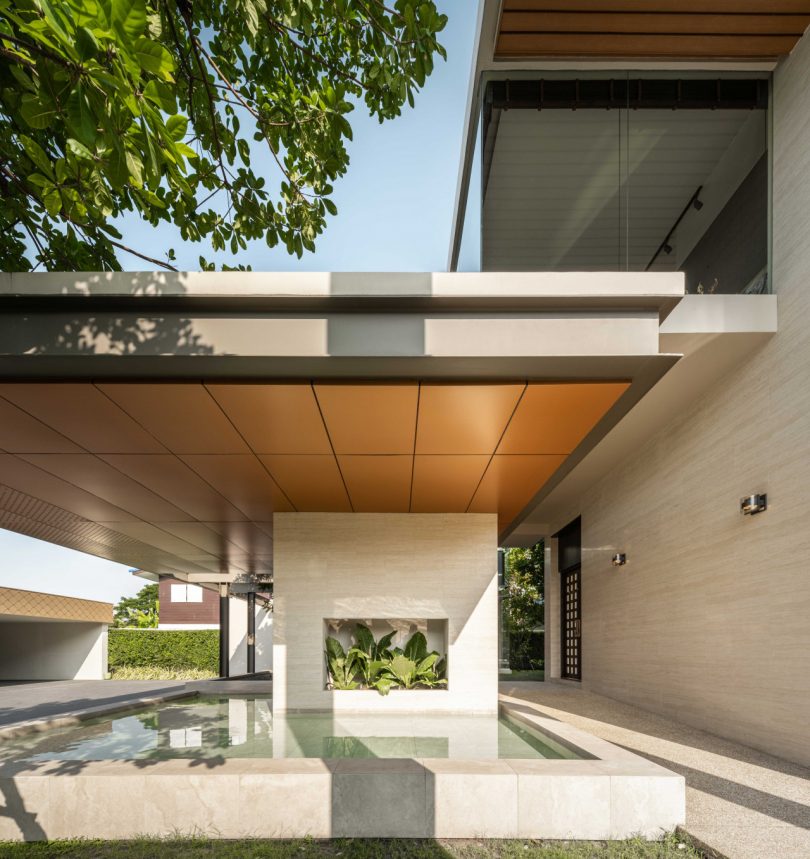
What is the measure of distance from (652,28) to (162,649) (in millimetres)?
22243

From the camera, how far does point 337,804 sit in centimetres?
439

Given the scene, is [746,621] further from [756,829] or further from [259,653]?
[259,653]

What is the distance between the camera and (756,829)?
158 inches

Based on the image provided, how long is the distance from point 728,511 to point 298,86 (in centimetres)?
534

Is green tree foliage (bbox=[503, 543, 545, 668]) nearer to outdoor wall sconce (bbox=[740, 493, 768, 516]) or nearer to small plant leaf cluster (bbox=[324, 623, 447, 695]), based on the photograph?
small plant leaf cluster (bbox=[324, 623, 447, 695])

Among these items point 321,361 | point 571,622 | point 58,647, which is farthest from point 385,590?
point 58,647

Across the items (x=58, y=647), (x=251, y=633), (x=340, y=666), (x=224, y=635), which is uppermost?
(x=340, y=666)

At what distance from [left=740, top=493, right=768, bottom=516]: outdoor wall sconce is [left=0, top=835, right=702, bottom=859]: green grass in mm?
3018

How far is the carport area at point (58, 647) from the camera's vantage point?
68.6 ft

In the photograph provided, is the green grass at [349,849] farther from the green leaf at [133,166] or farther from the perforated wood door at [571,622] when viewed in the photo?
the perforated wood door at [571,622]

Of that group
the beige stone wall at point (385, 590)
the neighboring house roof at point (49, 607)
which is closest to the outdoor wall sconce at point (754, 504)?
the beige stone wall at point (385, 590)

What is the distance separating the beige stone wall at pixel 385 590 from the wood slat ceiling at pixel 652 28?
566cm

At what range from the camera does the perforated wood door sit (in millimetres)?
14180

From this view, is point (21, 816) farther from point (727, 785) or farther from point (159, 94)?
point (727, 785)
